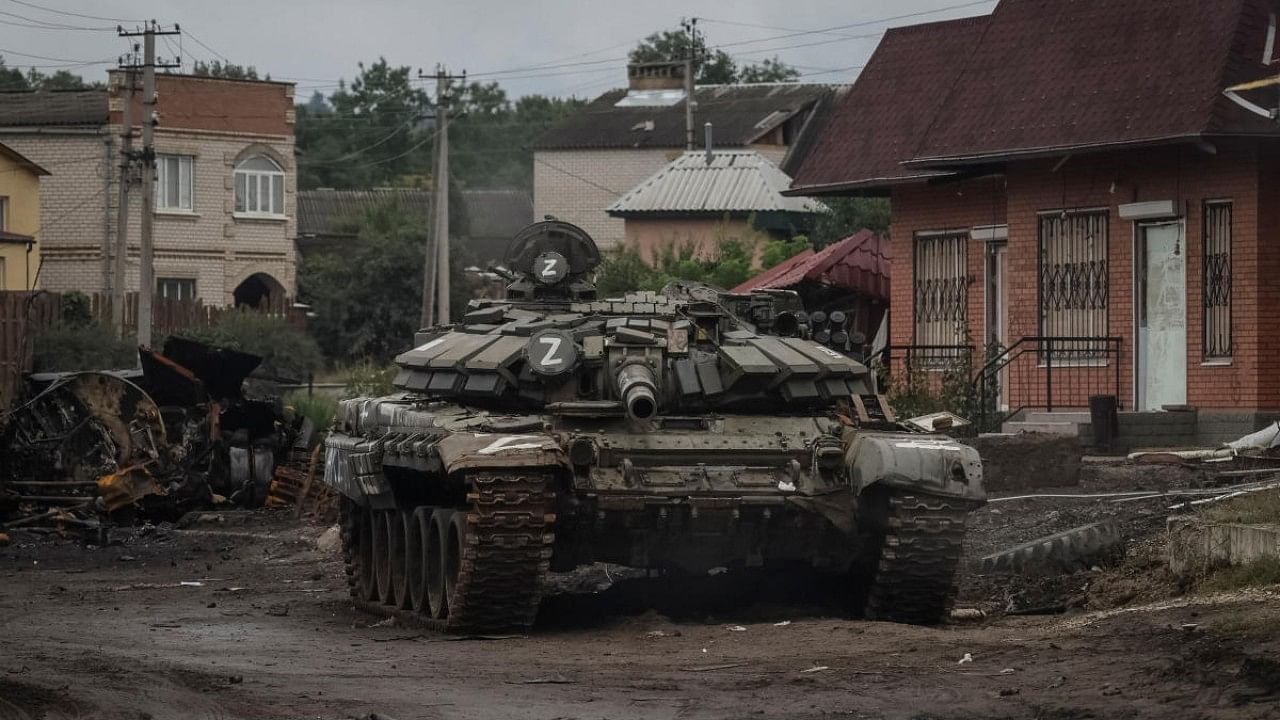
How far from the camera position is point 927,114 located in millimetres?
26312

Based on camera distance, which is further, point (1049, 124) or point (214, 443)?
point (214, 443)

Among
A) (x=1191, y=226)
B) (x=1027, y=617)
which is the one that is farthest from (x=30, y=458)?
(x=1027, y=617)

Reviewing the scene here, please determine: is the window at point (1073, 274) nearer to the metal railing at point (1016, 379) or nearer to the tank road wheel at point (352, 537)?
the metal railing at point (1016, 379)

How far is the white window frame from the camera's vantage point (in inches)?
2186

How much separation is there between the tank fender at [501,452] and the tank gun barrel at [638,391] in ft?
1.76

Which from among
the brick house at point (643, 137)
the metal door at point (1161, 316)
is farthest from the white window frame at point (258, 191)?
the metal door at point (1161, 316)

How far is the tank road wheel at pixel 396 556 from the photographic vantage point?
50.7 ft

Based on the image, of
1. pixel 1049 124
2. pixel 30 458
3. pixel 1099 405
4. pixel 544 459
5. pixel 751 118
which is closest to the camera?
pixel 544 459

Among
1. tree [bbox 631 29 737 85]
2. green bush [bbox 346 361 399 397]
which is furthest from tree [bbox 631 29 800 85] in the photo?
green bush [bbox 346 361 399 397]

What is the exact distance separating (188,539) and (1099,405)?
921 centimetres

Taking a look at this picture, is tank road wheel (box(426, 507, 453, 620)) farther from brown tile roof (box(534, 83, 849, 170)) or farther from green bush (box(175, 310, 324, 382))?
brown tile roof (box(534, 83, 849, 170))

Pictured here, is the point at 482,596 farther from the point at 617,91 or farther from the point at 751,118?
the point at 617,91

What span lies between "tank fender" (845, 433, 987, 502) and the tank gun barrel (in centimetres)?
119

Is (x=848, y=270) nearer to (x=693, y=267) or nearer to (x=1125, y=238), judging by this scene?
(x=693, y=267)
